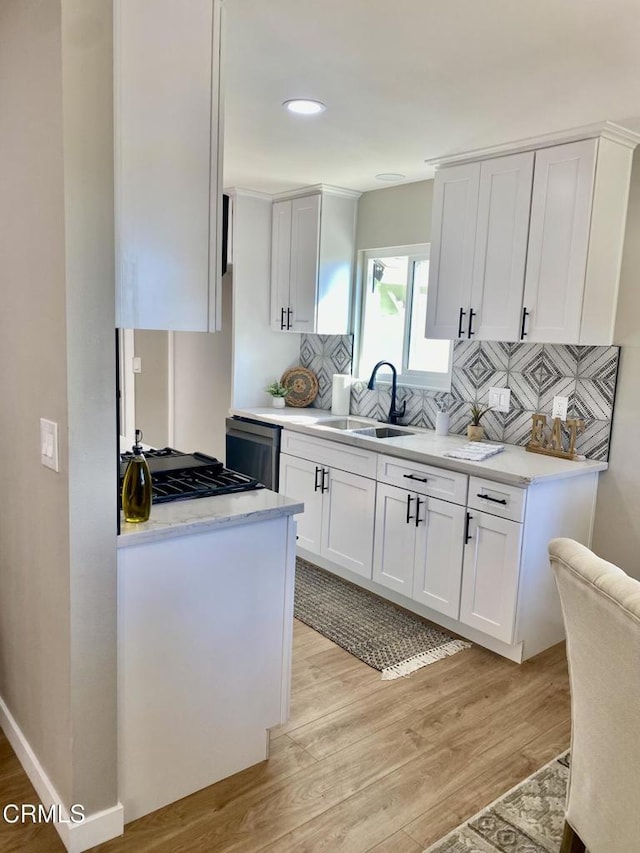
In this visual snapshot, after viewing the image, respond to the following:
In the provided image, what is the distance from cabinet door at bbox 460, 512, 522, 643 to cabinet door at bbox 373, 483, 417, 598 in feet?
1.14

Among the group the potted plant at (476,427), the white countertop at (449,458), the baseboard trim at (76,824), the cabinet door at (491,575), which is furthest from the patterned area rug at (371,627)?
the baseboard trim at (76,824)

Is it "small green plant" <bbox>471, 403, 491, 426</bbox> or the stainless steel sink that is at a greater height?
"small green plant" <bbox>471, 403, 491, 426</bbox>

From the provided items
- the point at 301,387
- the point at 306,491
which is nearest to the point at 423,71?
the point at 306,491

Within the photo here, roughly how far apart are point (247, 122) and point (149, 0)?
132 centimetres

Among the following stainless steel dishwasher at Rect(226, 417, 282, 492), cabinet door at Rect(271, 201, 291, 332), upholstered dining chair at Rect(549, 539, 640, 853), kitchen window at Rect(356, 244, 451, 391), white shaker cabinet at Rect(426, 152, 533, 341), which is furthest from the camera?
cabinet door at Rect(271, 201, 291, 332)

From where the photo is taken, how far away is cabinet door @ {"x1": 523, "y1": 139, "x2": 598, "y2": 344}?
281 centimetres

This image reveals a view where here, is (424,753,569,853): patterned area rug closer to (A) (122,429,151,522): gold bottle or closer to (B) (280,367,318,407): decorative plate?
(A) (122,429,151,522): gold bottle

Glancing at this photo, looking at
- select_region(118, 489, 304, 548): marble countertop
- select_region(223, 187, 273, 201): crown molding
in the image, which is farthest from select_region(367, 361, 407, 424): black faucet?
select_region(118, 489, 304, 548): marble countertop

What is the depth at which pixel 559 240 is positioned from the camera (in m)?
2.89

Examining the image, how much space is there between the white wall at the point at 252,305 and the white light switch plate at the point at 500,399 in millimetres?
1749

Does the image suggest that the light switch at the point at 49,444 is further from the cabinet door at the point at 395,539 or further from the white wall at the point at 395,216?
the white wall at the point at 395,216

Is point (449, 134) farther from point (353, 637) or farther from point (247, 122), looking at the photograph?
point (353, 637)

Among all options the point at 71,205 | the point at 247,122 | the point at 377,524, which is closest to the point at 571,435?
the point at 377,524

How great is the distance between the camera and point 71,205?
153 cm
